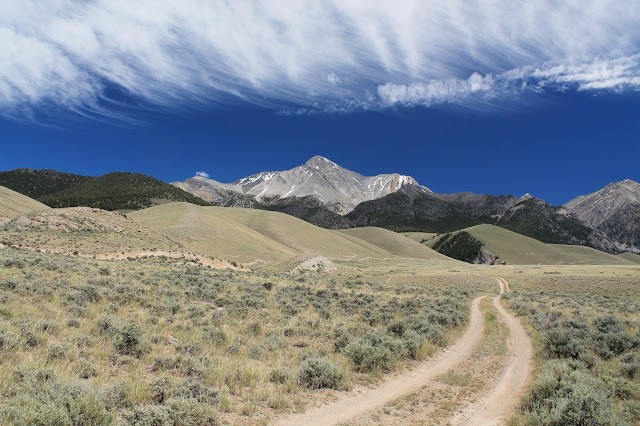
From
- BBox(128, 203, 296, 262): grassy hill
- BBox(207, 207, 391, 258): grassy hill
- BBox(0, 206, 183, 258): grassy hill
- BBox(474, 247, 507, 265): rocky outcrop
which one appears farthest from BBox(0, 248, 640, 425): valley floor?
BBox(474, 247, 507, 265): rocky outcrop

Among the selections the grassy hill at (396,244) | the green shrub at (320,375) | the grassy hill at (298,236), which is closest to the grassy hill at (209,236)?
the grassy hill at (298,236)

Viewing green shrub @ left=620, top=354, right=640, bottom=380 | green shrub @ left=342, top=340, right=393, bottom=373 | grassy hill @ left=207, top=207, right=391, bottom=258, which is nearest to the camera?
green shrub @ left=620, top=354, right=640, bottom=380

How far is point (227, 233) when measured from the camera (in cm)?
8388

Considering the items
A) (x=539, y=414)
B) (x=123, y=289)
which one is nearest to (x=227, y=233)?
(x=123, y=289)

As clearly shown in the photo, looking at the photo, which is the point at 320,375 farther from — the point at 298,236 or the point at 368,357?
the point at 298,236

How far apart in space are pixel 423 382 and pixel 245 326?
23.6ft

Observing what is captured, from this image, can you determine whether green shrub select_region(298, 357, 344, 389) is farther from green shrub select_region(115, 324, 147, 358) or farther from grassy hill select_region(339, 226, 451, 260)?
grassy hill select_region(339, 226, 451, 260)

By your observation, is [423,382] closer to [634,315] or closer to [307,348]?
[307,348]

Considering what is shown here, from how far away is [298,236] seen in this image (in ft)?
393

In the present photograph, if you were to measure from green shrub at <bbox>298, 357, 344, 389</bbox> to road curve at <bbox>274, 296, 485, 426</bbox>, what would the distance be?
53cm

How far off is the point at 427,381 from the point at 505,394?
2.06 m

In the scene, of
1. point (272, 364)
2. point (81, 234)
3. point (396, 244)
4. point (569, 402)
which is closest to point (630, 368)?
point (569, 402)

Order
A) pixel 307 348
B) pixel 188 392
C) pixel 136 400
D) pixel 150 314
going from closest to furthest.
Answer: pixel 136 400 < pixel 188 392 < pixel 307 348 < pixel 150 314

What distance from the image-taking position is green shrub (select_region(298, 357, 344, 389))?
8758 mm
